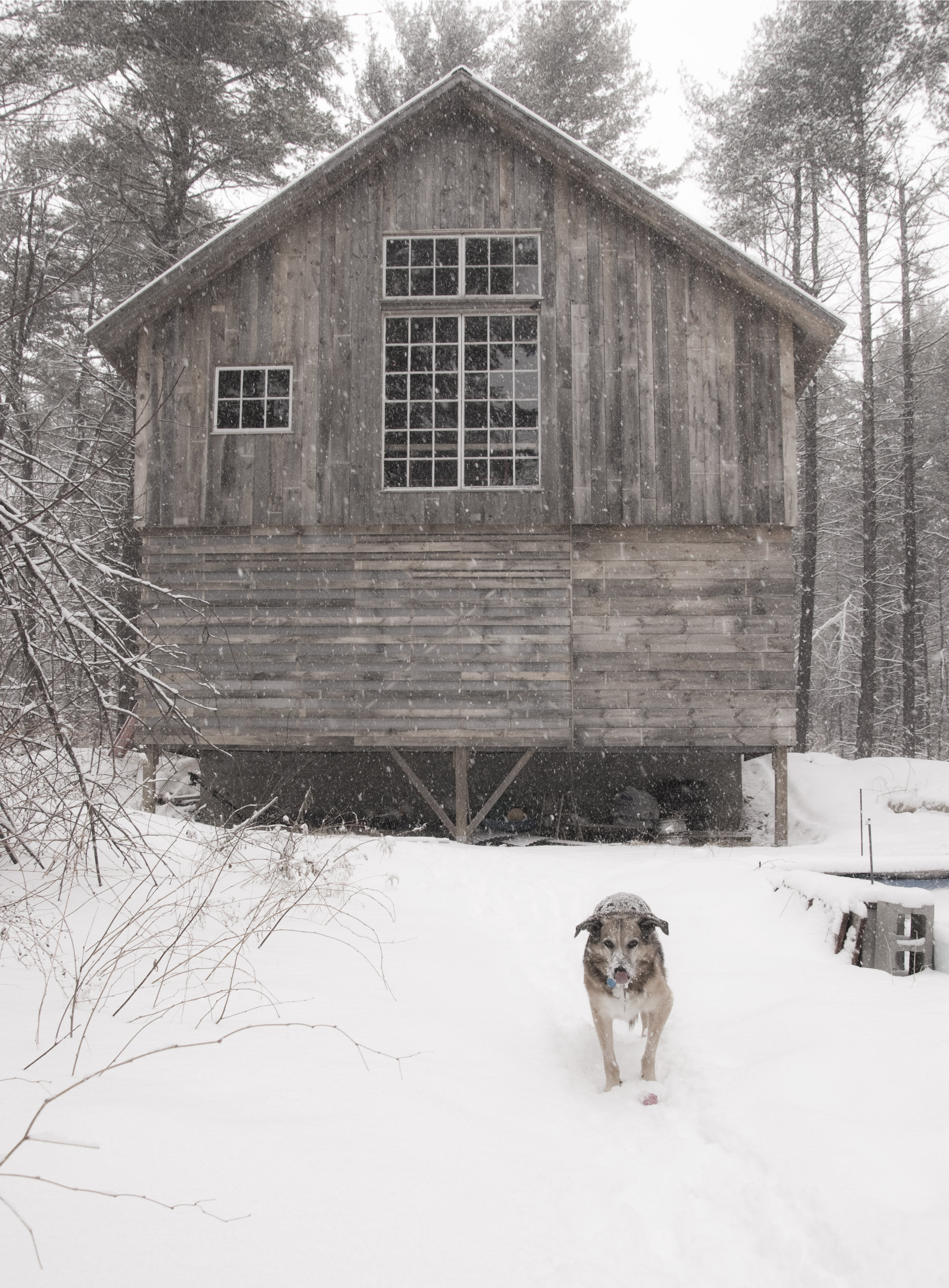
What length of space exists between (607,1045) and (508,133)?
37.0 ft

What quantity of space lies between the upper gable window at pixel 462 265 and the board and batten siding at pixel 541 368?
167 millimetres

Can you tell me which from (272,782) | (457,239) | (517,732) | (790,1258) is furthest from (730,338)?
(790,1258)

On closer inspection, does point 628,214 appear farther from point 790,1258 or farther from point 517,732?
point 790,1258

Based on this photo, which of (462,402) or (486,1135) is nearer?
(486,1135)

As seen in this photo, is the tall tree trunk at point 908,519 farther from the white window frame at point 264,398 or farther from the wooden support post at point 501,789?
the white window frame at point 264,398

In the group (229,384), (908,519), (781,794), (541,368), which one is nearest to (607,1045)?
(781,794)

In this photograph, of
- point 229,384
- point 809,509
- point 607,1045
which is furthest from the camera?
point 809,509

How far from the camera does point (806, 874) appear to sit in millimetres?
6406

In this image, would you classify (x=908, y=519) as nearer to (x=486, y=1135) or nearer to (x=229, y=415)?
(x=229, y=415)

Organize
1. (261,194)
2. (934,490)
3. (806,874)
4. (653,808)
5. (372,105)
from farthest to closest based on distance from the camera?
(934,490), (372,105), (261,194), (653,808), (806,874)

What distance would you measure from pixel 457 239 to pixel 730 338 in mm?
3736

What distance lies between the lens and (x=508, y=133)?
11.7 m

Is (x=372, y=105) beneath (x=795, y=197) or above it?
above

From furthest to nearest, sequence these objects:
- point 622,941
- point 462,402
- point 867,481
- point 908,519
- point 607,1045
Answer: point 908,519, point 867,481, point 462,402, point 622,941, point 607,1045
